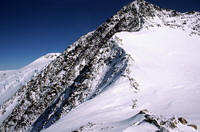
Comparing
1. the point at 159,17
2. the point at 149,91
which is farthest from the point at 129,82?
the point at 159,17

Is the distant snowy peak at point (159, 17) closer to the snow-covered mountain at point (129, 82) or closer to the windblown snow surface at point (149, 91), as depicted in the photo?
the snow-covered mountain at point (129, 82)

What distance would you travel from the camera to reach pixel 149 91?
15.6m

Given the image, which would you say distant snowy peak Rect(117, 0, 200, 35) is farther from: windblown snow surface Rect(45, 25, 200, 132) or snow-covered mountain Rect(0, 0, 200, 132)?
windblown snow surface Rect(45, 25, 200, 132)

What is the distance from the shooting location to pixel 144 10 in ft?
→ 136

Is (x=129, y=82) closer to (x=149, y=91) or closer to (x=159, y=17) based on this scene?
(x=149, y=91)

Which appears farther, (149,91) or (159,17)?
(159,17)

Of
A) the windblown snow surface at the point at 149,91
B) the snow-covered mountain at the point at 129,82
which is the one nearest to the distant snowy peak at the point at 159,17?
the snow-covered mountain at the point at 129,82

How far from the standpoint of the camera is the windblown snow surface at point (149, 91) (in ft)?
32.4

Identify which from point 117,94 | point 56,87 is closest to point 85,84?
point 117,94

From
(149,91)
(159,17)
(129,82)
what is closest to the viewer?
(149,91)

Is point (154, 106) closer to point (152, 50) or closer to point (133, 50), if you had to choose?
point (133, 50)

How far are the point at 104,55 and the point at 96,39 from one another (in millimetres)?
17112

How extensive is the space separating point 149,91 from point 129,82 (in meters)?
2.46

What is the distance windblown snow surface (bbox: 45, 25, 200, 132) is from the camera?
9.88 m
